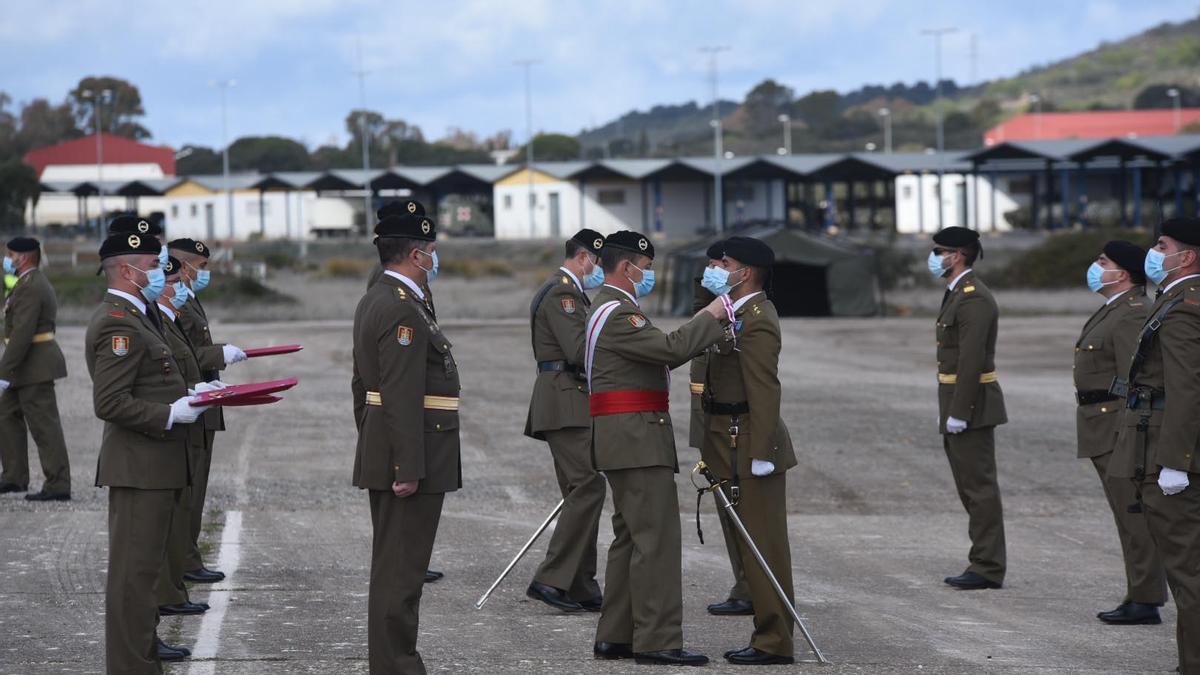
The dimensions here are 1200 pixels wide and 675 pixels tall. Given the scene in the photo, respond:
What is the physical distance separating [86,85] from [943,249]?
135114mm

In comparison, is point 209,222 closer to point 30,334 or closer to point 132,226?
point 30,334

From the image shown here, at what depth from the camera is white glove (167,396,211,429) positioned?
255 inches

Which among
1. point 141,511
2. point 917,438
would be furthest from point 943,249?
point 917,438

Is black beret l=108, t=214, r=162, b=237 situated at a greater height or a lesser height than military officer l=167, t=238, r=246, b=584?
greater

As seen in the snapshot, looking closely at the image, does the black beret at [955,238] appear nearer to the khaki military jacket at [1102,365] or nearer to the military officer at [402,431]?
the khaki military jacket at [1102,365]

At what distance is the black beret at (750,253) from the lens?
7.60 m

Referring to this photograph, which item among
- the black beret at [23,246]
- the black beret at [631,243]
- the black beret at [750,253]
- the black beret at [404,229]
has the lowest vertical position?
the black beret at [750,253]

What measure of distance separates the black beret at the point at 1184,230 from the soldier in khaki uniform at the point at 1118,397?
1.24m

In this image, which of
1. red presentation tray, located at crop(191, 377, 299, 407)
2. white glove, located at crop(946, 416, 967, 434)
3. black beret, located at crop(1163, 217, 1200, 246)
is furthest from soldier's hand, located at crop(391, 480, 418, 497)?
white glove, located at crop(946, 416, 967, 434)

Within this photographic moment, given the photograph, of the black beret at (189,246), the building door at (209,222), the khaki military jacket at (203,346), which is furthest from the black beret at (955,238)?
the building door at (209,222)

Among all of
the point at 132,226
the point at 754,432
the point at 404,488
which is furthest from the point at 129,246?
the point at 754,432

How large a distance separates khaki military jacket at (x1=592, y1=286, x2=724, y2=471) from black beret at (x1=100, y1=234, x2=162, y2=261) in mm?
2147

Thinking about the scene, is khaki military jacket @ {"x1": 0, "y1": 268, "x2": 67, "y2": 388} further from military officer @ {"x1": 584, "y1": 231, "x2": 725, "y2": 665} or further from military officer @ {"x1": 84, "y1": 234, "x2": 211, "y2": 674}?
military officer @ {"x1": 584, "y1": 231, "x2": 725, "y2": 665}

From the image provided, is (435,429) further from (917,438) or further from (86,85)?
(86,85)
